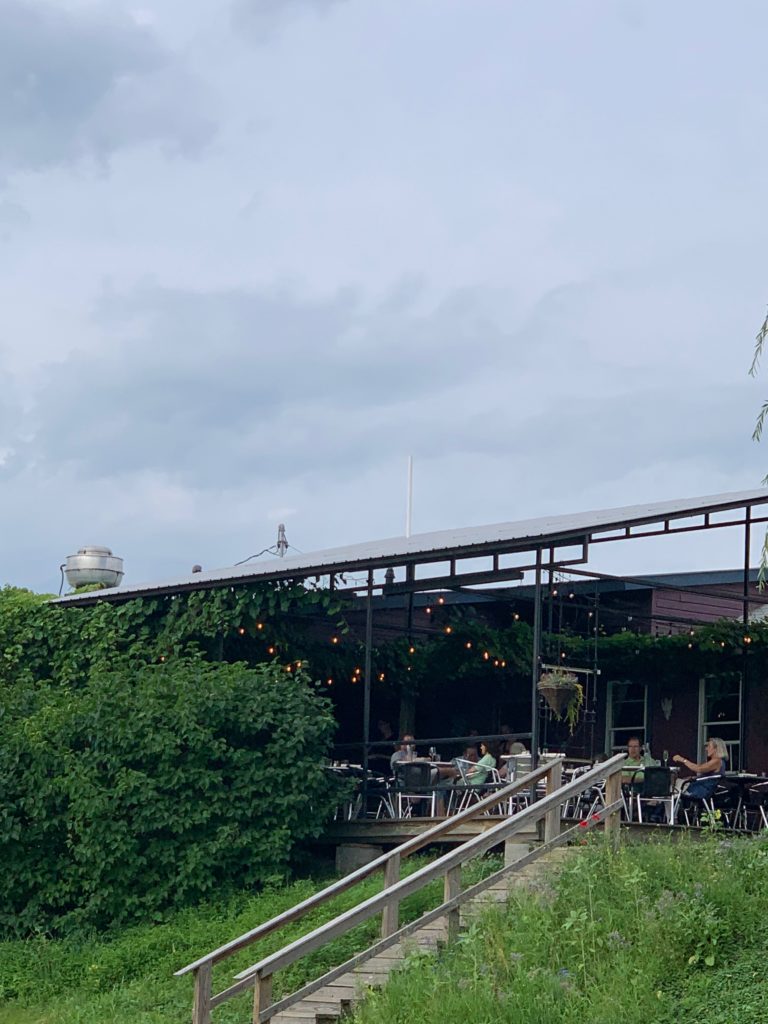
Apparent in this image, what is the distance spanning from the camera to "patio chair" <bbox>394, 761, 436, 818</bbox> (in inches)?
707

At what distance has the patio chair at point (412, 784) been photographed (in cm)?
1795

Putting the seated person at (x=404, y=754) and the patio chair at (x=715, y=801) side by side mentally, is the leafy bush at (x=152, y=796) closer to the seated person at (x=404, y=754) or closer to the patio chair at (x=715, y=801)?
the seated person at (x=404, y=754)

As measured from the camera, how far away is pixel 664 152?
14.0 m

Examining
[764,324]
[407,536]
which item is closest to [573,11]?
[764,324]

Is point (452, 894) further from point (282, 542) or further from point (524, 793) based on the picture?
point (282, 542)

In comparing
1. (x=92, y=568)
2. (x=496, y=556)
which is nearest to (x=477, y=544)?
(x=496, y=556)

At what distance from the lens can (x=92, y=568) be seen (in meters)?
28.5

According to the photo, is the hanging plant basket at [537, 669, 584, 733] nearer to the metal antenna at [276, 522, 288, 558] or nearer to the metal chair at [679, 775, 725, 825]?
the metal chair at [679, 775, 725, 825]

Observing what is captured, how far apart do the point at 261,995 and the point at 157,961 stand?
3.65 m

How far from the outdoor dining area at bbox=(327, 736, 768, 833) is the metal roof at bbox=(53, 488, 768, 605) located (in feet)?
6.63

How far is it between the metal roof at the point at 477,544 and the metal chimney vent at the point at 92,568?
7.06 metres

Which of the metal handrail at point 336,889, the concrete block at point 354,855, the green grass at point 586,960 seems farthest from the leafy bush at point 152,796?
the metal handrail at point 336,889

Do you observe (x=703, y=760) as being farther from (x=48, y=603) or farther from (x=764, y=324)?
(x=764, y=324)

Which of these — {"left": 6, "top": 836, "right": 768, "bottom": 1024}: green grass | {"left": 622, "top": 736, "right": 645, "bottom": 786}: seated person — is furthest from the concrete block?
{"left": 622, "top": 736, "right": 645, "bottom": 786}: seated person
